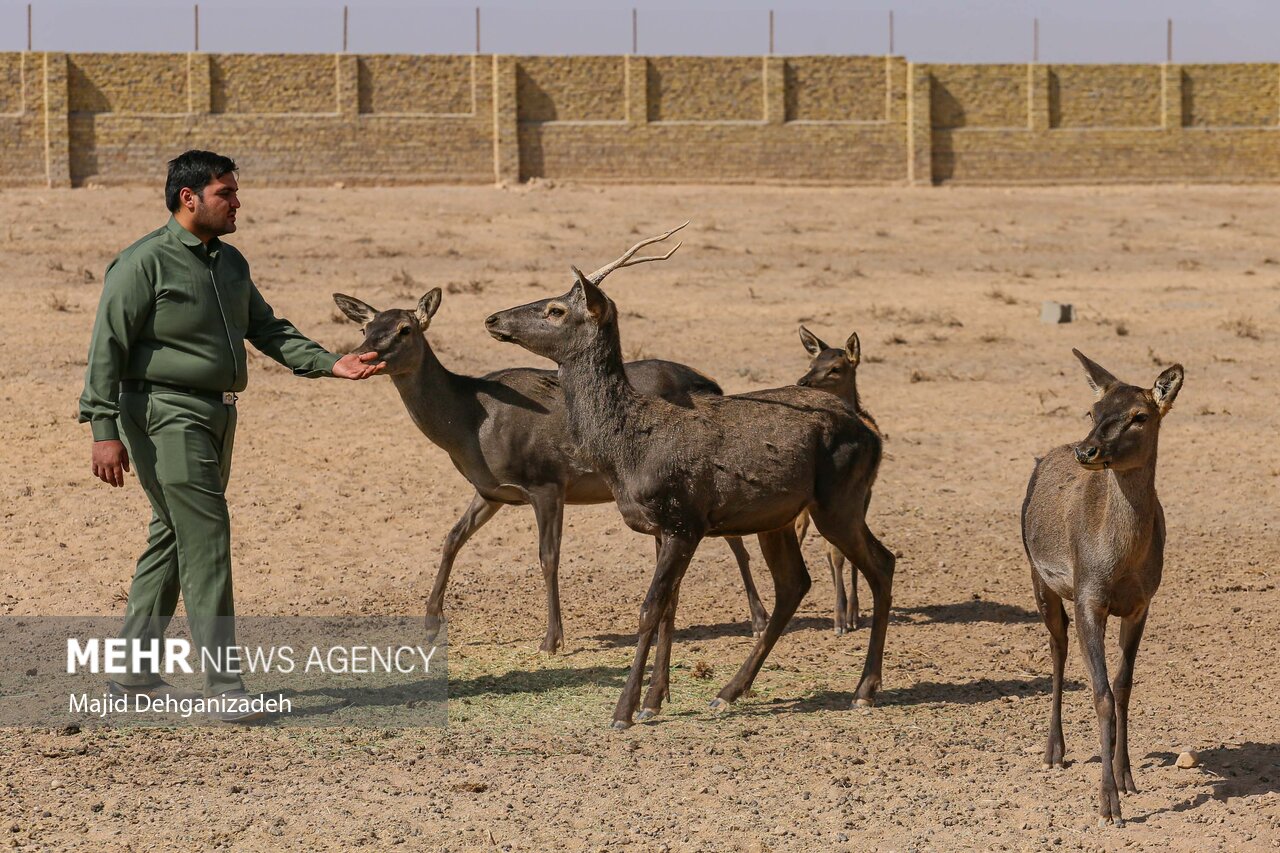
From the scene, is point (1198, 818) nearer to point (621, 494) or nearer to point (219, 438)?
point (621, 494)

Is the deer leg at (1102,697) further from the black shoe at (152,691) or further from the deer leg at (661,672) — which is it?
the black shoe at (152,691)

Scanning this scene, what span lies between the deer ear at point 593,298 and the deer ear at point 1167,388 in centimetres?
294

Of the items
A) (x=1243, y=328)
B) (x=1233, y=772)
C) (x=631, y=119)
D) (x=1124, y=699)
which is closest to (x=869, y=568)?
(x=1124, y=699)

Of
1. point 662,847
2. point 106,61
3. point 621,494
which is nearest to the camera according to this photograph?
point 662,847

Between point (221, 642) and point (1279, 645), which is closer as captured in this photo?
point (221, 642)

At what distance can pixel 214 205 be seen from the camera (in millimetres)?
8398

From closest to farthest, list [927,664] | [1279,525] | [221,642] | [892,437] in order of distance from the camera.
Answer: [221,642]
[927,664]
[1279,525]
[892,437]

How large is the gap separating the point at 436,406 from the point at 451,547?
1107 millimetres

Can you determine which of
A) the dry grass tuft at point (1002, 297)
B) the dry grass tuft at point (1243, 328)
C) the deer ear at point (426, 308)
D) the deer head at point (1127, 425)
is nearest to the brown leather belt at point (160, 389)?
the deer ear at point (426, 308)

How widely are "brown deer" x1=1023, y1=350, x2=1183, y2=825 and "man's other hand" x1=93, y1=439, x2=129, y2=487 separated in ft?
15.1

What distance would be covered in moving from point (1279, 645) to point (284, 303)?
15.7m

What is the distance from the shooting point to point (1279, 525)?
14625mm

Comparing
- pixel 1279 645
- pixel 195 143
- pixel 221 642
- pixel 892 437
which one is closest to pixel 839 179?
pixel 195 143

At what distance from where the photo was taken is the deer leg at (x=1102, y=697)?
7.33 metres
